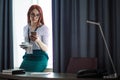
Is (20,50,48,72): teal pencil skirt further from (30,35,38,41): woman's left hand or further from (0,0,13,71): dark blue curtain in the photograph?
(0,0,13,71): dark blue curtain

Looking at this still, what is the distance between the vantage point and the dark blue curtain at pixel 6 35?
14.1ft

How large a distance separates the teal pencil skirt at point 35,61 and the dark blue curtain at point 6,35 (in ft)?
1.39

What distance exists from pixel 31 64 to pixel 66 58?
549 millimetres

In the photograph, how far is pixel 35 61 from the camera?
12.8 ft

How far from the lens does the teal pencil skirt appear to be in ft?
12.6

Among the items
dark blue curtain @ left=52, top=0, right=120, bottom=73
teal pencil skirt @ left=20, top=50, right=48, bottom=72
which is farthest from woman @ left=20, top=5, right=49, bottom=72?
dark blue curtain @ left=52, top=0, right=120, bottom=73

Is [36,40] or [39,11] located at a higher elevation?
[39,11]

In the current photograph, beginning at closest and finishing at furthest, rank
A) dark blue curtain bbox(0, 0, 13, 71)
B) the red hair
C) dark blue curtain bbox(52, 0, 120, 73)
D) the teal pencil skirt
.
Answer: dark blue curtain bbox(52, 0, 120, 73), the teal pencil skirt, the red hair, dark blue curtain bbox(0, 0, 13, 71)

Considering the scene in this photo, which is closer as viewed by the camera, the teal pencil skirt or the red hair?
the teal pencil skirt

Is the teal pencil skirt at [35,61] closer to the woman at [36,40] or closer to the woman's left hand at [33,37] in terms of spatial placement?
the woman at [36,40]

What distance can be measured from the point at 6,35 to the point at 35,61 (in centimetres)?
79

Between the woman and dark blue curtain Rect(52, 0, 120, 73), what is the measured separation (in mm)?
238

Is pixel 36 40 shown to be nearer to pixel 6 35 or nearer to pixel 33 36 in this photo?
pixel 33 36

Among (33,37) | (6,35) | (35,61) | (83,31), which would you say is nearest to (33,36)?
(33,37)
